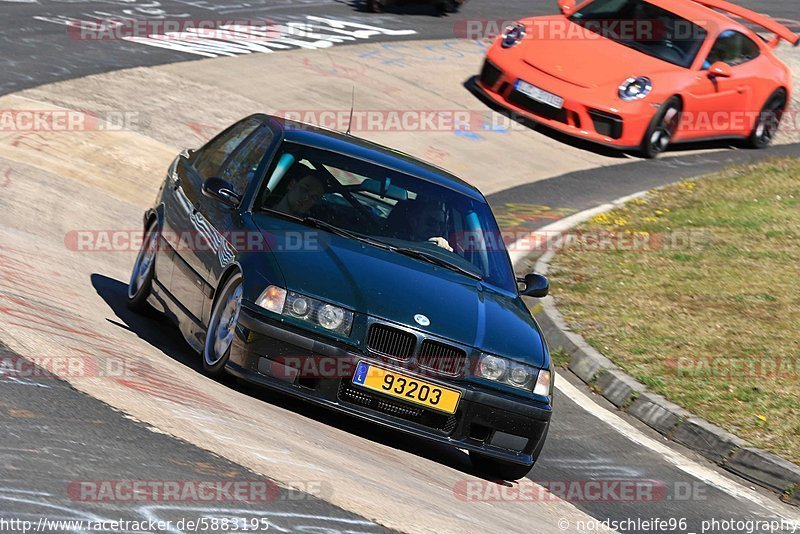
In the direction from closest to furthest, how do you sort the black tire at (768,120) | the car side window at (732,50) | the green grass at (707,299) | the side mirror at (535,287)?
the side mirror at (535,287), the green grass at (707,299), the car side window at (732,50), the black tire at (768,120)

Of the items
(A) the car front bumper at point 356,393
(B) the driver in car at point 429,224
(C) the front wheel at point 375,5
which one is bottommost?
(C) the front wheel at point 375,5

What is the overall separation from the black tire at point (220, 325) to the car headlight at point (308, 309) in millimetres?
222

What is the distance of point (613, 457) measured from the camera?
812 centimetres

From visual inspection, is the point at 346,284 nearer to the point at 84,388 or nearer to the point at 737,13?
the point at 84,388

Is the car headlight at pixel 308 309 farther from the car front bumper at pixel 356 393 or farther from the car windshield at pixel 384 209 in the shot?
the car windshield at pixel 384 209

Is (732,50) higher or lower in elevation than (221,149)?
lower

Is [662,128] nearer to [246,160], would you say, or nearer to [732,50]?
[732,50]

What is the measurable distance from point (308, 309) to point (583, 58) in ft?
36.9

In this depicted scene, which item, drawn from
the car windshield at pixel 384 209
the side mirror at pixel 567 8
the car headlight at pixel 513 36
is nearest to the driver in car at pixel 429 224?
the car windshield at pixel 384 209

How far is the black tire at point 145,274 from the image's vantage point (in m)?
8.73

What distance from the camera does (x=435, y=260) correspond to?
7.75 m

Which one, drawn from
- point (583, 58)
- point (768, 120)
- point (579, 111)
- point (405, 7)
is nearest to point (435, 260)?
point (579, 111)

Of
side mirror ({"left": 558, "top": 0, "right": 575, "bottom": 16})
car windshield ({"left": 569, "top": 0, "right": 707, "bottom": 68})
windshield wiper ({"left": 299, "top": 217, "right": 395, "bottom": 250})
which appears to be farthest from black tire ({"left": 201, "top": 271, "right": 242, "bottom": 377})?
side mirror ({"left": 558, "top": 0, "right": 575, "bottom": 16})

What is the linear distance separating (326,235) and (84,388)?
6.06 feet
